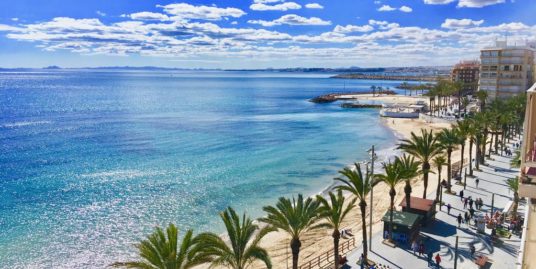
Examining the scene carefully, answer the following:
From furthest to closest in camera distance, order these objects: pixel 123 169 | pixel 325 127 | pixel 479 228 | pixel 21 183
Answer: pixel 325 127 → pixel 123 169 → pixel 21 183 → pixel 479 228

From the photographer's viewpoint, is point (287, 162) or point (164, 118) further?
point (164, 118)

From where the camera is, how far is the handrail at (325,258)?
87.9ft

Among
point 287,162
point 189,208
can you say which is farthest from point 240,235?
point 287,162

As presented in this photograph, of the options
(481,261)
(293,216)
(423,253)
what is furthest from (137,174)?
(481,261)

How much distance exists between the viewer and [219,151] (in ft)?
227

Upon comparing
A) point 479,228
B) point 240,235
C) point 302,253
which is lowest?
point 302,253

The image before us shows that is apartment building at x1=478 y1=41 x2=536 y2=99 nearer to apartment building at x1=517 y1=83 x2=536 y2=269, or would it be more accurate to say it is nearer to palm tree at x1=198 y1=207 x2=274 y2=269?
apartment building at x1=517 y1=83 x2=536 y2=269

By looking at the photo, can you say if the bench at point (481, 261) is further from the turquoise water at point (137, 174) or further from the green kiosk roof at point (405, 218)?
the turquoise water at point (137, 174)

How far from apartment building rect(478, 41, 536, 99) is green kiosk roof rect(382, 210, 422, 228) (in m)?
87.7

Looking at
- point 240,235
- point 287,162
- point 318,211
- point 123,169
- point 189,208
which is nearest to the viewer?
point 240,235

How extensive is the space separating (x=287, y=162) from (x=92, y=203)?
90.4ft

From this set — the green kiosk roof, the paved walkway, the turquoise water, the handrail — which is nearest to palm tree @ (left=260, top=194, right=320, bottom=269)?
the handrail

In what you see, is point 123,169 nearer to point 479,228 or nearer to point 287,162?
point 287,162

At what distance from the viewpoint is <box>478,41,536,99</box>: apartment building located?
101 metres
